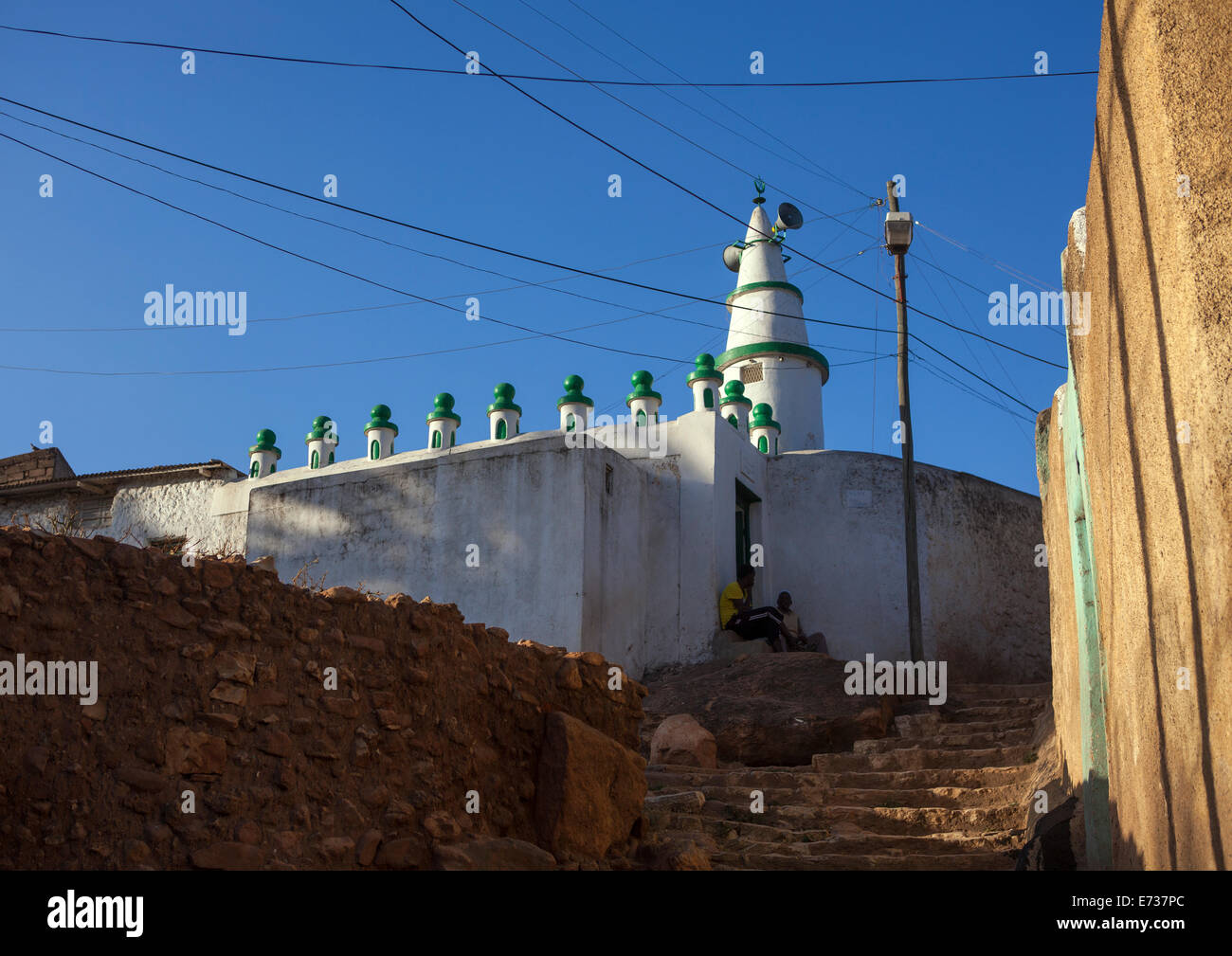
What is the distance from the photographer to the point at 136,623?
172 inches

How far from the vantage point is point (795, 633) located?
14.4 meters

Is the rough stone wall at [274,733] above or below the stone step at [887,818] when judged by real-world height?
above

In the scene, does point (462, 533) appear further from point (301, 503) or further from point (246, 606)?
point (246, 606)

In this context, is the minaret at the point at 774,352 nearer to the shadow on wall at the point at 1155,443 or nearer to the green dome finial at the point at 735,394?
the green dome finial at the point at 735,394

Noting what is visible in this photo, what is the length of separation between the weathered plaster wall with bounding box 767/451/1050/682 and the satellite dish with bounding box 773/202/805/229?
214 inches

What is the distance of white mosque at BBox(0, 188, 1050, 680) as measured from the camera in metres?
12.8

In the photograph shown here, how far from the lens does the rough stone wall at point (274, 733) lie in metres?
4.02

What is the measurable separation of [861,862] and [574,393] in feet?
29.7

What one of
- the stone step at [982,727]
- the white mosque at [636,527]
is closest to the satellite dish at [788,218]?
the white mosque at [636,527]

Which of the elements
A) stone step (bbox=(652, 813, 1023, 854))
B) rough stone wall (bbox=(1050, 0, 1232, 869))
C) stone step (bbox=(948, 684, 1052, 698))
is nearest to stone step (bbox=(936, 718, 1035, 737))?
stone step (bbox=(948, 684, 1052, 698))

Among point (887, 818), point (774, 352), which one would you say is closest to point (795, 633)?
point (774, 352)

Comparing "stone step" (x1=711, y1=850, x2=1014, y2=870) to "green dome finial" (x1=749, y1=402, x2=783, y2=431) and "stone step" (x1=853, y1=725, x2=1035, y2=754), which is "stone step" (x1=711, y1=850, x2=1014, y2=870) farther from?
"green dome finial" (x1=749, y1=402, x2=783, y2=431)

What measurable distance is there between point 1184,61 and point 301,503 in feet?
40.9
